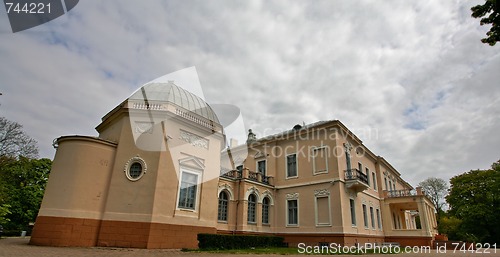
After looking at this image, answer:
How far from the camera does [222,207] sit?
1944 centimetres

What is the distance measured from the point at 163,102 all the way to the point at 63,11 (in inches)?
440

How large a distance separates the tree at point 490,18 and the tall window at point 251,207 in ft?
54.7

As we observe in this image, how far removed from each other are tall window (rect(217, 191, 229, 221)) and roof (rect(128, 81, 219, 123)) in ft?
18.4

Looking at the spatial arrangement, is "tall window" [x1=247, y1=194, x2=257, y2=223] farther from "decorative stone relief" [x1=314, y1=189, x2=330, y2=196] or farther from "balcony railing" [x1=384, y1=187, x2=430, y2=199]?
"balcony railing" [x1=384, y1=187, x2=430, y2=199]

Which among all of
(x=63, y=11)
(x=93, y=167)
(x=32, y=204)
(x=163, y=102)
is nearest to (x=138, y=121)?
(x=163, y=102)

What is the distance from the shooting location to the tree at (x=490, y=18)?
660 centimetres

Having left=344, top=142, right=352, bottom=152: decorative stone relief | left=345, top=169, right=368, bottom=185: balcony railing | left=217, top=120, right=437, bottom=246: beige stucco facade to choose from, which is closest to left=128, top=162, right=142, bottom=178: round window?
left=217, top=120, right=437, bottom=246: beige stucco facade

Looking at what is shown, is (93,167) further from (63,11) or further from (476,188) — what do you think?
(476,188)

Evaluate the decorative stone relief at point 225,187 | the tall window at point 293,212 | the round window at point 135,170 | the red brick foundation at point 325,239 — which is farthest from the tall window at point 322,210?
→ the round window at point 135,170

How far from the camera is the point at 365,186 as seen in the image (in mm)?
19875

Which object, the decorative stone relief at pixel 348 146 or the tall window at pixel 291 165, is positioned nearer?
the decorative stone relief at pixel 348 146

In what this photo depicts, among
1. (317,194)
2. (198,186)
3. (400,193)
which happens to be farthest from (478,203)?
(198,186)

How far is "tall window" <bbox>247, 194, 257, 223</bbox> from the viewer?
20.1 meters

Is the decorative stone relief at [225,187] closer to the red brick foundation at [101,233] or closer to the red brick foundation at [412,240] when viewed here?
the red brick foundation at [101,233]
